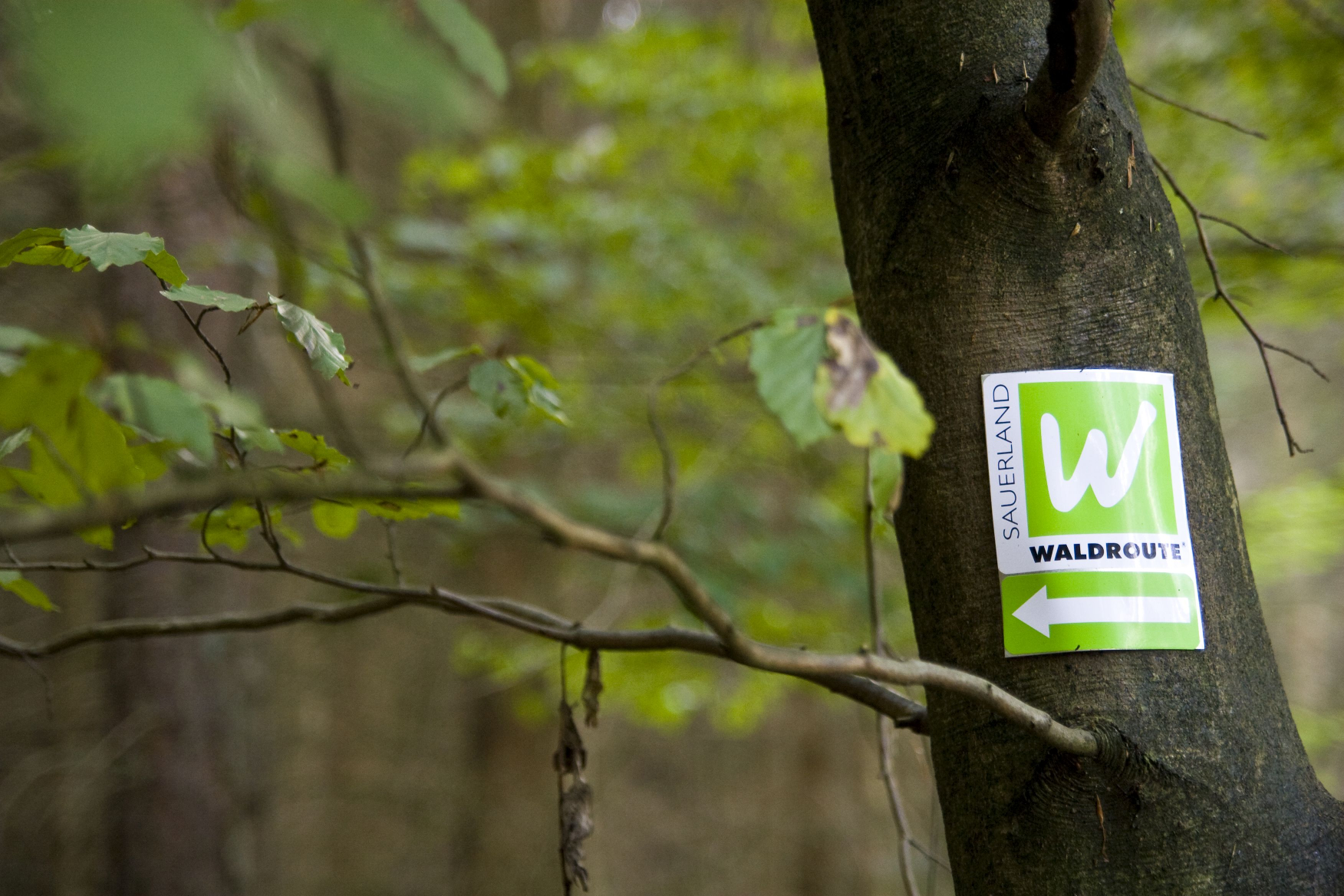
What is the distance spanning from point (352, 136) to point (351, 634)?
4116 millimetres

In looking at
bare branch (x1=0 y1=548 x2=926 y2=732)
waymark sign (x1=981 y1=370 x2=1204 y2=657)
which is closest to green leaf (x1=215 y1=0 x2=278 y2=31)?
bare branch (x1=0 y1=548 x2=926 y2=732)

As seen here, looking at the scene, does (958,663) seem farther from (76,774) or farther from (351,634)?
(351,634)

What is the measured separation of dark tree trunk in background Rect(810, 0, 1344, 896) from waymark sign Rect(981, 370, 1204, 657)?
18mm

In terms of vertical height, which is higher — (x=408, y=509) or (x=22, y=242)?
(x=22, y=242)

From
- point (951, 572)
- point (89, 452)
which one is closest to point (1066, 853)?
point (951, 572)

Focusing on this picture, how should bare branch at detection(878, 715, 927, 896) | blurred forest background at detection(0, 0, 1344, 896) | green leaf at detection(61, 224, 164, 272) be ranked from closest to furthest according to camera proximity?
1. green leaf at detection(61, 224, 164, 272)
2. bare branch at detection(878, 715, 927, 896)
3. blurred forest background at detection(0, 0, 1344, 896)

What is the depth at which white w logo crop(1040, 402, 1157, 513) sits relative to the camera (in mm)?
872

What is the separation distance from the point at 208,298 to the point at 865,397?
0.66m

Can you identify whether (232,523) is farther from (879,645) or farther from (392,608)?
(879,645)

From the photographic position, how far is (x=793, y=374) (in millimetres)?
651

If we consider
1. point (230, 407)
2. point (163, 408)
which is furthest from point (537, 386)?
point (163, 408)

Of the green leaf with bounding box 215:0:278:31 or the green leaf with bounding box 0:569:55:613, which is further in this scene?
the green leaf with bounding box 0:569:55:613

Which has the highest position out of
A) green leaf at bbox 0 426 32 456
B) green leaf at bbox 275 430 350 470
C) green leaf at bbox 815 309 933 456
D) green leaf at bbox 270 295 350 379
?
green leaf at bbox 270 295 350 379

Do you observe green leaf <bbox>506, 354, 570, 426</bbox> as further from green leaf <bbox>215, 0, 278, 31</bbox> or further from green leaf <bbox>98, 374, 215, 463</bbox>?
green leaf <bbox>215, 0, 278, 31</bbox>
